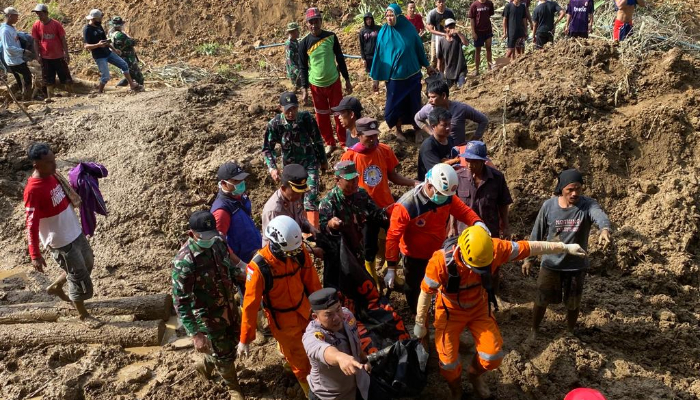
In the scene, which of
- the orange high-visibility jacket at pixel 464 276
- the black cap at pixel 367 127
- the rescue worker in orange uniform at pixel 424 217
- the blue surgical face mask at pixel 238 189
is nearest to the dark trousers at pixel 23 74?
the blue surgical face mask at pixel 238 189

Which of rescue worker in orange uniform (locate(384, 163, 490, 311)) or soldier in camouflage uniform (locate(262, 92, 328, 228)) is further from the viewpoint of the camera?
soldier in camouflage uniform (locate(262, 92, 328, 228))

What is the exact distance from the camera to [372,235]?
5652 millimetres

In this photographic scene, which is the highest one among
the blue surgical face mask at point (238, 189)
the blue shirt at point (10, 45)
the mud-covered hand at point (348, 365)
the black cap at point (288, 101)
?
the blue shirt at point (10, 45)

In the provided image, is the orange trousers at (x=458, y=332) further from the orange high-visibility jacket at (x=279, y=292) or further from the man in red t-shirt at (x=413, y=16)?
the man in red t-shirt at (x=413, y=16)

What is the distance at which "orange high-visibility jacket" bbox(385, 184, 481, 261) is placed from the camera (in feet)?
16.0

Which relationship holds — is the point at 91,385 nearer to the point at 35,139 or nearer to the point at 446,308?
the point at 446,308

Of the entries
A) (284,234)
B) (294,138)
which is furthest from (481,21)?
(284,234)

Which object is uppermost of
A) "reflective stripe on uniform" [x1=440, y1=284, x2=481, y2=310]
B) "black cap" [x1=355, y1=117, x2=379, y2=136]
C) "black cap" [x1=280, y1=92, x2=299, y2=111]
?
"black cap" [x1=280, y1=92, x2=299, y2=111]

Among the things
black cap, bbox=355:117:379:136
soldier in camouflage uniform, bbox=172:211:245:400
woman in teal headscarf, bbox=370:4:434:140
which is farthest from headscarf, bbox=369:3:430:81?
soldier in camouflage uniform, bbox=172:211:245:400

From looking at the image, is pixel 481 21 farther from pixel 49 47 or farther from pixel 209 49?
pixel 209 49

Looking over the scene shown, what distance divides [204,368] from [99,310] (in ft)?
5.50

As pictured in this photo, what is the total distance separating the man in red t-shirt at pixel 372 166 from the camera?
5590 mm

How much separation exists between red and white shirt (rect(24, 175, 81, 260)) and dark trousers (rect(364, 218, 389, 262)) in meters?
2.79

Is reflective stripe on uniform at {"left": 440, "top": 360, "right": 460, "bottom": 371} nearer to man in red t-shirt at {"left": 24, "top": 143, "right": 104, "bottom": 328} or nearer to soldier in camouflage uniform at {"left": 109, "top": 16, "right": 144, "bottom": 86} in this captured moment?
man in red t-shirt at {"left": 24, "top": 143, "right": 104, "bottom": 328}
